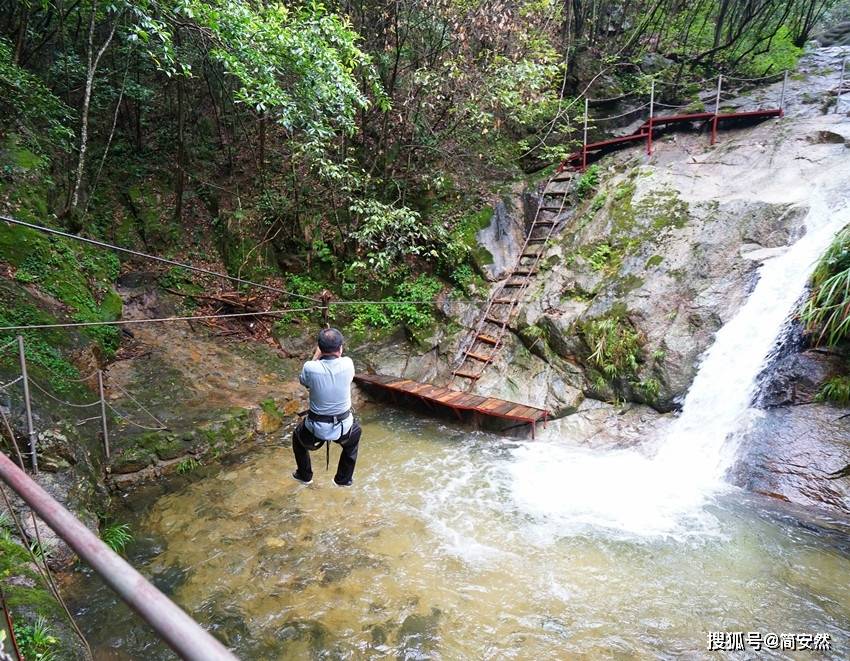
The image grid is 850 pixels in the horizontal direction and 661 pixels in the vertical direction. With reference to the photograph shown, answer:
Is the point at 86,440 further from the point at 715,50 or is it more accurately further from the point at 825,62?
the point at 825,62

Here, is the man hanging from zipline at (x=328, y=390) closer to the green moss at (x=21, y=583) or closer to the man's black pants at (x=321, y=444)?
the man's black pants at (x=321, y=444)

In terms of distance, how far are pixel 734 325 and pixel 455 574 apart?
499cm

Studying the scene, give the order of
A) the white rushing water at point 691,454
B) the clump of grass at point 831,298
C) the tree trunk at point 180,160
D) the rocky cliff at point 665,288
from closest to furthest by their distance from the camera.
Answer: the white rushing water at point 691,454 → the clump of grass at point 831,298 → the rocky cliff at point 665,288 → the tree trunk at point 180,160

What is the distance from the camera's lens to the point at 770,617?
3.46m

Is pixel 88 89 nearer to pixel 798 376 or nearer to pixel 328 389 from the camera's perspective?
pixel 328 389

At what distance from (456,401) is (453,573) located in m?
3.23

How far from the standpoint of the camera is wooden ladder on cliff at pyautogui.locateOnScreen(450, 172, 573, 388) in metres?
8.17

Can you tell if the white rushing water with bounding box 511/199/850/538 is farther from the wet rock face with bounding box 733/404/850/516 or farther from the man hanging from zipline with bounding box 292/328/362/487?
the man hanging from zipline with bounding box 292/328/362/487

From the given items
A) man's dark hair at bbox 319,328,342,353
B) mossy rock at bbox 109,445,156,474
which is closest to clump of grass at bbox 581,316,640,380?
man's dark hair at bbox 319,328,342,353

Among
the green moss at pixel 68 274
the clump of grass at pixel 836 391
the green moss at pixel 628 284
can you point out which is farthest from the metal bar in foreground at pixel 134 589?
the green moss at pixel 628 284

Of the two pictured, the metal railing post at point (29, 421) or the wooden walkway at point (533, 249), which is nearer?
the metal railing post at point (29, 421)

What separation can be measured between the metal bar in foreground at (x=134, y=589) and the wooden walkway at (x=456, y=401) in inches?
235

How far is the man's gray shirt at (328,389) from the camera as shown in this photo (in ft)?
11.7

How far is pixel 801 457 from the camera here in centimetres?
495
